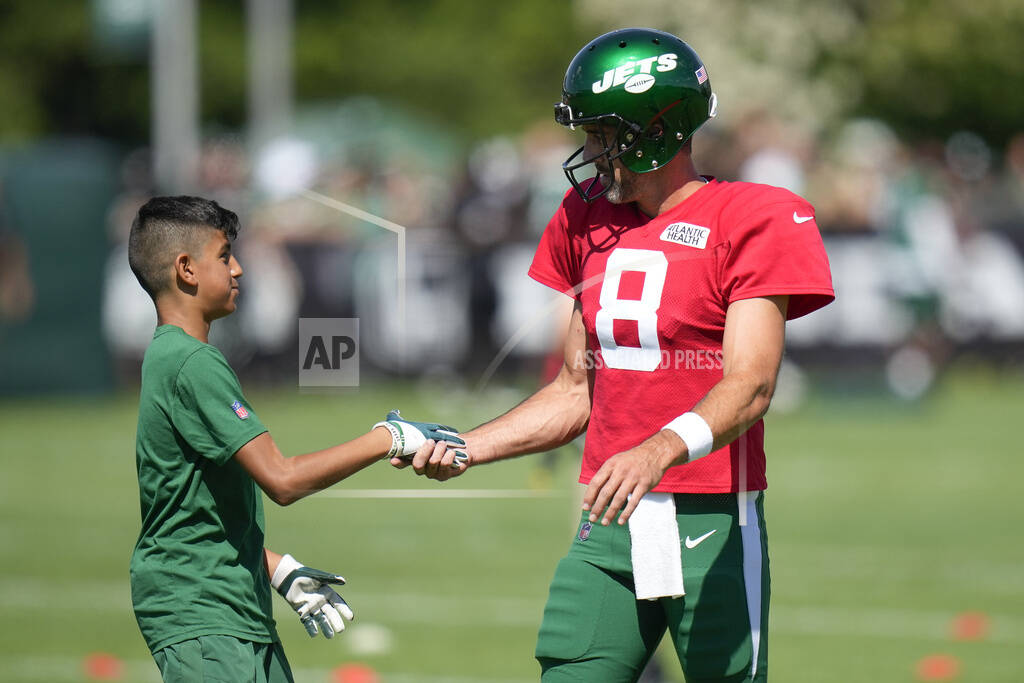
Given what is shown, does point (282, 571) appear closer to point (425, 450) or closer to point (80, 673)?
point (425, 450)

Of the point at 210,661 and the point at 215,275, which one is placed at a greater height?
the point at 215,275

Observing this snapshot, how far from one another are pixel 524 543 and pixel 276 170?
315 cm

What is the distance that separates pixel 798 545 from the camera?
11.2m

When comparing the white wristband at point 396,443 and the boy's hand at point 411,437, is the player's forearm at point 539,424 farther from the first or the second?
the white wristband at point 396,443

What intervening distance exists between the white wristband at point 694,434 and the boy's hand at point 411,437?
81cm

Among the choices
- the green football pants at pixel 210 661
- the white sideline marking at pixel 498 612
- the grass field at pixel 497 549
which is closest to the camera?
the green football pants at pixel 210 661

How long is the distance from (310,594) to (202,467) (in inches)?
23.7

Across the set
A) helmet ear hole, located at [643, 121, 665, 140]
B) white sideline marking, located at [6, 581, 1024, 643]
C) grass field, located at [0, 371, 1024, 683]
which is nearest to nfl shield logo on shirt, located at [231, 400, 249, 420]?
grass field, located at [0, 371, 1024, 683]

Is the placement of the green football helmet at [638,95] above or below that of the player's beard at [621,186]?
above

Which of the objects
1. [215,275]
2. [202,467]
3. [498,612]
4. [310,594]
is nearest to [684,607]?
[310,594]

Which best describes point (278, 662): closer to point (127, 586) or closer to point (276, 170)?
point (127, 586)

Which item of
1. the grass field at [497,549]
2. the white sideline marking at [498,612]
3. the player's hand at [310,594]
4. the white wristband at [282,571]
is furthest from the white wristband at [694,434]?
the white sideline marking at [498,612]

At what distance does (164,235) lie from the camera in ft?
15.6

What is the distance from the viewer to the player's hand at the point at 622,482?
13.1 feet
